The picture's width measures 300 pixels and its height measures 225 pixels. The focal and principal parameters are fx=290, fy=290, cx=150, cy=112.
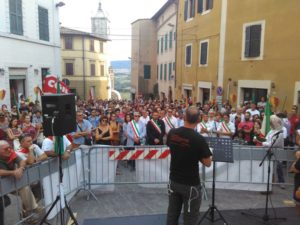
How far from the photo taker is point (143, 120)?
8789 mm

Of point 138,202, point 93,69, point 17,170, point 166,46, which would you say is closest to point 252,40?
point 138,202

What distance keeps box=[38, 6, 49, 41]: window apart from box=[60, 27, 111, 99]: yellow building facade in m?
22.1

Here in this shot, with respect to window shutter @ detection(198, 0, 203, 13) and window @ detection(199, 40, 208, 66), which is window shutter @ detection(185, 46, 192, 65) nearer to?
window @ detection(199, 40, 208, 66)

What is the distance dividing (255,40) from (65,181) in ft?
40.6

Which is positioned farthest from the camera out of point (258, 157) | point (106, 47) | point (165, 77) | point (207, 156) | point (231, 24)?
point (106, 47)

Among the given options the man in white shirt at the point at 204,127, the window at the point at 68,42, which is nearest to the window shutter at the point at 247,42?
the man in white shirt at the point at 204,127

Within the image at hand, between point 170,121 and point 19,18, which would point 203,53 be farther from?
point 170,121

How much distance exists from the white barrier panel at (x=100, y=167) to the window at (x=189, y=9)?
17.0 m

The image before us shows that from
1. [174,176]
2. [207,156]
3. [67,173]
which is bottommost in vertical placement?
[67,173]

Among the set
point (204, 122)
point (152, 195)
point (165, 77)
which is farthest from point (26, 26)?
point (165, 77)

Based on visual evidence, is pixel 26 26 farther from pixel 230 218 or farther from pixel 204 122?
pixel 230 218

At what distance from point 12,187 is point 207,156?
284 centimetres

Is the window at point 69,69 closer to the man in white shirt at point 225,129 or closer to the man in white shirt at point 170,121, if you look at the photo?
the man in white shirt at point 170,121

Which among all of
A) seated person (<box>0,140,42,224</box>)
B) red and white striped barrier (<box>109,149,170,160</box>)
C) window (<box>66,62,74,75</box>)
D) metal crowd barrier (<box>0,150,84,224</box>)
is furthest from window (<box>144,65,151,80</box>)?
seated person (<box>0,140,42,224</box>)
